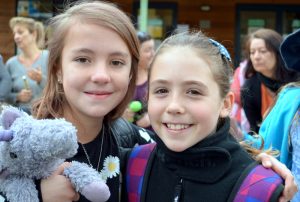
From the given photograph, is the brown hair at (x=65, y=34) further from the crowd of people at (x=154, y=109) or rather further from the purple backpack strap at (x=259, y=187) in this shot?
the purple backpack strap at (x=259, y=187)

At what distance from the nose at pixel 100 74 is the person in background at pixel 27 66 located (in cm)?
286

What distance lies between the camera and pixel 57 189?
67.1 inches

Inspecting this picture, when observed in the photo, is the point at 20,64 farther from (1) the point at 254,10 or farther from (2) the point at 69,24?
(1) the point at 254,10

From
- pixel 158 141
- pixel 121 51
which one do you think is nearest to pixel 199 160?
pixel 158 141

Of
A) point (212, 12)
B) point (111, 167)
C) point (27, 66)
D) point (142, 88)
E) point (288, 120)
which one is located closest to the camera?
point (111, 167)

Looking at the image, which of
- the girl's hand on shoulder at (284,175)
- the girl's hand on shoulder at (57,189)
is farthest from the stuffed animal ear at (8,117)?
the girl's hand on shoulder at (284,175)

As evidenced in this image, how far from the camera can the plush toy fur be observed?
1599 mm

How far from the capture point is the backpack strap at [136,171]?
2.00 metres

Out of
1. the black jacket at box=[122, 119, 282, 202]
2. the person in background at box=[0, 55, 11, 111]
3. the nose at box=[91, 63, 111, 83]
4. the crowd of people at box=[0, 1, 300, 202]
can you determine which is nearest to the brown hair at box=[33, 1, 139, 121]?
the crowd of people at box=[0, 1, 300, 202]

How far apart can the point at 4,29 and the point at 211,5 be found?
4087 millimetres

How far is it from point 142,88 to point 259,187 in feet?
9.03

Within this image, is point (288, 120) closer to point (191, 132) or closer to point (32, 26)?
point (191, 132)

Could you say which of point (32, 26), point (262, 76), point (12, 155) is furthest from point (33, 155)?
point (32, 26)

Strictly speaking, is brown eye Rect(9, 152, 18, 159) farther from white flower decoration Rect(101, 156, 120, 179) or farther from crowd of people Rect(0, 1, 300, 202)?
white flower decoration Rect(101, 156, 120, 179)
